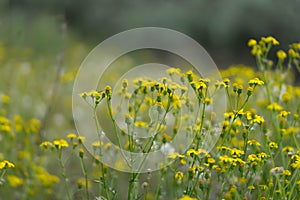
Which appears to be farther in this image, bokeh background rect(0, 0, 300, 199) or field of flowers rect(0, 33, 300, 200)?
bokeh background rect(0, 0, 300, 199)

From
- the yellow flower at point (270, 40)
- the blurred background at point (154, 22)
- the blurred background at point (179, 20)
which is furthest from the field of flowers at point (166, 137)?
the blurred background at point (179, 20)

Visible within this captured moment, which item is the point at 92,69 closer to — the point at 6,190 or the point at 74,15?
the point at 6,190

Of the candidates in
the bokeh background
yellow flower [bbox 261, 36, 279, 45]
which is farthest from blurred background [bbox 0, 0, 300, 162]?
yellow flower [bbox 261, 36, 279, 45]

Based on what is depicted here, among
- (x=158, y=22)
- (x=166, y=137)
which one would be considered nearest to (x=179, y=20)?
(x=158, y=22)

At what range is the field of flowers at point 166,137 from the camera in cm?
227

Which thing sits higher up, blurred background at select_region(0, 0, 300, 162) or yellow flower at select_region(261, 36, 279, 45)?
blurred background at select_region(0, 0, 300, 162)

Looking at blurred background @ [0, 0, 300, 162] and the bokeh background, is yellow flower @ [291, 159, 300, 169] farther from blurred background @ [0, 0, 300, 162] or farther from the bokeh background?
the bokeh background

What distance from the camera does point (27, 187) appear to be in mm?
2986

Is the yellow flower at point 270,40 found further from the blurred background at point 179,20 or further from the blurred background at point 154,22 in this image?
the blurred background at point 179,20

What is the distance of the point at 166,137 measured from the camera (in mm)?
2482

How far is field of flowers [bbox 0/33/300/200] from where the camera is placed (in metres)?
2.27

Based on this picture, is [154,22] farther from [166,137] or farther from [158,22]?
[166,137]

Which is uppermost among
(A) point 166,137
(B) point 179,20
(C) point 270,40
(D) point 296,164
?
(B) point 179,20

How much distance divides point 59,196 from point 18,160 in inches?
19.4
